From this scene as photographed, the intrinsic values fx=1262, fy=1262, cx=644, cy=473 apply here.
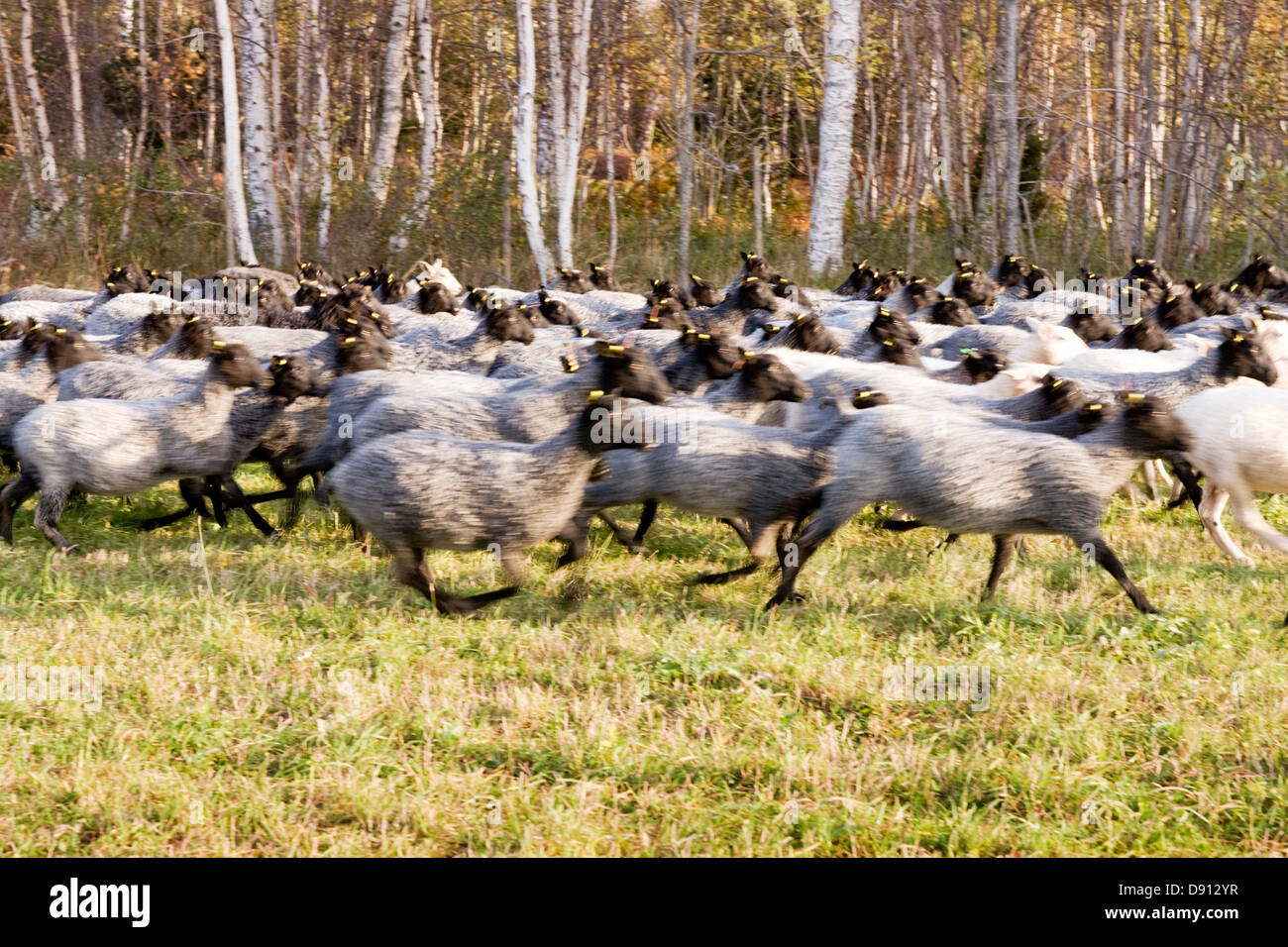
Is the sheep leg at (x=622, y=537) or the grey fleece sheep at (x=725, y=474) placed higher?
the grey fleece sheep at (x=725, y=474)

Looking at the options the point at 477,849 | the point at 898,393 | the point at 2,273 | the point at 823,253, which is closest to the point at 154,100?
the point at 2,273

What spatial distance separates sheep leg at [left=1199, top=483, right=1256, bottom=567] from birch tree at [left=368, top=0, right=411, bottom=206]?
14241 mm

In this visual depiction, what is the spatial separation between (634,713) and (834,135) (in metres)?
14.6

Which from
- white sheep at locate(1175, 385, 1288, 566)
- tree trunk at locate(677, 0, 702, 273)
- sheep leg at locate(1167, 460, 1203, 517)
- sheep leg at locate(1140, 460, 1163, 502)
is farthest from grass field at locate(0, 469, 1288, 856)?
tree trunk at locate(677, 0, 702, 273)

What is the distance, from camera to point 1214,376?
780 cm

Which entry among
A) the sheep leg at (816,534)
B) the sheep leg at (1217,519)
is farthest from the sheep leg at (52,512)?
the sheep leg at (1217,519)

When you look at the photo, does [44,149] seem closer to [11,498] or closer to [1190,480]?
[11,498]

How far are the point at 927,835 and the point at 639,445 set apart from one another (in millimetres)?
2671

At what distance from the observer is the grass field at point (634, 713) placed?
431 cm

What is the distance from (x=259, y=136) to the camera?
18.6 m

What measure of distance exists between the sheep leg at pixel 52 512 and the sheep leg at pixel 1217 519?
6.74 m

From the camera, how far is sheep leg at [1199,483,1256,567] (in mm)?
7500

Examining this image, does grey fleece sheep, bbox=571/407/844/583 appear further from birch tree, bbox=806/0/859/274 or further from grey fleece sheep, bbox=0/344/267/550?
birch tree, bbox=806/0/859/274

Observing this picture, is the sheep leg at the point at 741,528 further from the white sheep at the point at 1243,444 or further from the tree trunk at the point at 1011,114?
the tree trunk at the point at 1011,114
